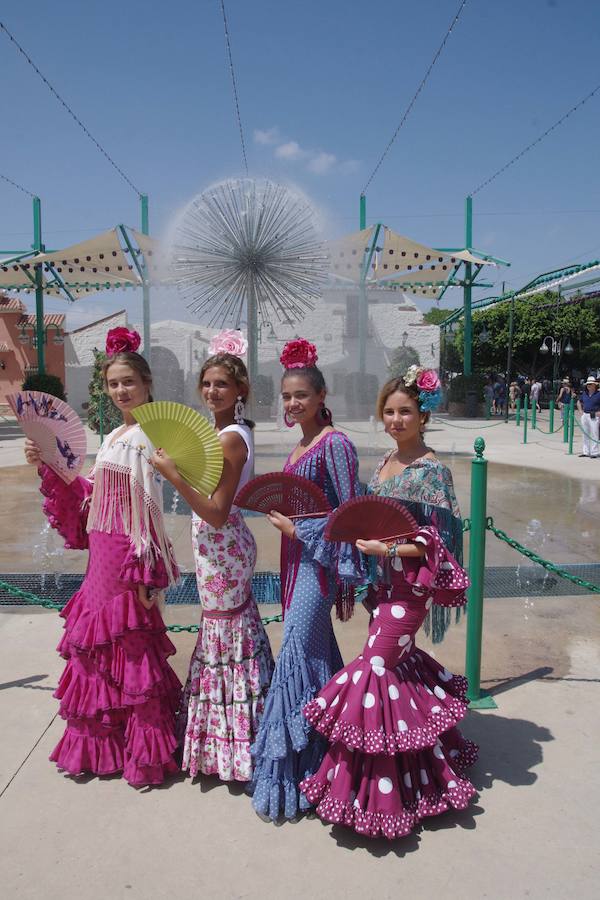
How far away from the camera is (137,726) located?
2.58 meters

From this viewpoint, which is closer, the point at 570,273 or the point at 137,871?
the point at 137,871

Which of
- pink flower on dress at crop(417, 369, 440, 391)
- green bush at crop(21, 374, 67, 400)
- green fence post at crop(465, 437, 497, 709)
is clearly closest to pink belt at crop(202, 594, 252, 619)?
pink flower on dress at crop(417, 369, 440, 391)

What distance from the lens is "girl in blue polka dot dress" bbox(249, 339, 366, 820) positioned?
7.84 ft

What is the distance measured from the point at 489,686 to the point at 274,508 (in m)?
1.81

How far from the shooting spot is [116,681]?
2.56m

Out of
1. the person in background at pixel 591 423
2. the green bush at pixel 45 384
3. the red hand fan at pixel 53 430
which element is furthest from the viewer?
the green bush at pixel 45 384

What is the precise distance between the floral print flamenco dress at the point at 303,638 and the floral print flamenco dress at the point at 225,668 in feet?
0.36

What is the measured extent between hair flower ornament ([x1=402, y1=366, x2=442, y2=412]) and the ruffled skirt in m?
1.21

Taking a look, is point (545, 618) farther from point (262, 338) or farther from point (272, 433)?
point (272, 433)

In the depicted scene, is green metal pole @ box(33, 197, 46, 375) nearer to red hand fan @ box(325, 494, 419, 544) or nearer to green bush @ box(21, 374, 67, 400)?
green bush @ box(21, 374, 67, 400)

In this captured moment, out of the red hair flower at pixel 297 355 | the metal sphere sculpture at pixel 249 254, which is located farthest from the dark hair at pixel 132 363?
the metal sphere sculpture at pixel 249 254

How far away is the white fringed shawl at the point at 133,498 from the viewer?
8.37 ft

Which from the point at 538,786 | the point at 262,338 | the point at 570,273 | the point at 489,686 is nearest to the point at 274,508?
the point at 538,786

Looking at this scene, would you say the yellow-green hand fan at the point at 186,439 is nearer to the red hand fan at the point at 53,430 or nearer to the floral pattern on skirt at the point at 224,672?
the floral pattern on skirt at the point at 224,672
